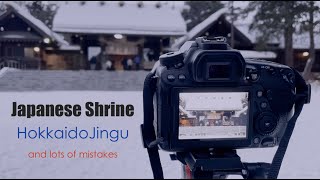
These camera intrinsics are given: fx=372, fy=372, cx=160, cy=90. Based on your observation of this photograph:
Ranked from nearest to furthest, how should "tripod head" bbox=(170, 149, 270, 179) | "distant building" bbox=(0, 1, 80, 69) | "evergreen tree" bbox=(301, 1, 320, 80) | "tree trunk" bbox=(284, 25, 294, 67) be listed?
"tripod head" bbox=(170, 149, 270, 179)
"evergreen tree" bbox=(301, 1, 320, 80)
"tree trunk" bbox=(284, 25, 294, 67)
"distant building" bbox=(0, 1, 80, 69)

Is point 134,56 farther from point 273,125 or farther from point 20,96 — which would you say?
point 273,125

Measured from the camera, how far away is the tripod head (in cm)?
86

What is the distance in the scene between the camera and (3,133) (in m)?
1.55

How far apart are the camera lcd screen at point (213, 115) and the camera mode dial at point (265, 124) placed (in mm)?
34

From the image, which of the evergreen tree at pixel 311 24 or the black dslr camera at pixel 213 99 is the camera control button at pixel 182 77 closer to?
the black dslr camera at pixel 213 99

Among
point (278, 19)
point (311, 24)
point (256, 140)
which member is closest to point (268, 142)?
point (256, 140)

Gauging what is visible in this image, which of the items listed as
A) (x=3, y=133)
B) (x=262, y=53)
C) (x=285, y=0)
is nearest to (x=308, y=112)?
(x=3, y=133)

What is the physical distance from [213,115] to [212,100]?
0.04 m

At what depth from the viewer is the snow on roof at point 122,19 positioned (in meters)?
6.87

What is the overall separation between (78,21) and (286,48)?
15.1 feet

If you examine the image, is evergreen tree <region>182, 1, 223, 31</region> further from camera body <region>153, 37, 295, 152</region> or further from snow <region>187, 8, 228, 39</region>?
camera body <region>153, 37, 295, 152</region>

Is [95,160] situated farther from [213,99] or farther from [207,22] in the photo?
[207,22]

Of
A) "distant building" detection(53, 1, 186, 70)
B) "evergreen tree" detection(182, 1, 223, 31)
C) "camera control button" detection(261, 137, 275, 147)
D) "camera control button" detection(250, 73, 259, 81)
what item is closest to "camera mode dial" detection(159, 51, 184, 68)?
"camera control button" detection(250, 73, 259, 81)

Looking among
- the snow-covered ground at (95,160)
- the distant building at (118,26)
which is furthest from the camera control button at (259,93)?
the distant building at (118,26)
